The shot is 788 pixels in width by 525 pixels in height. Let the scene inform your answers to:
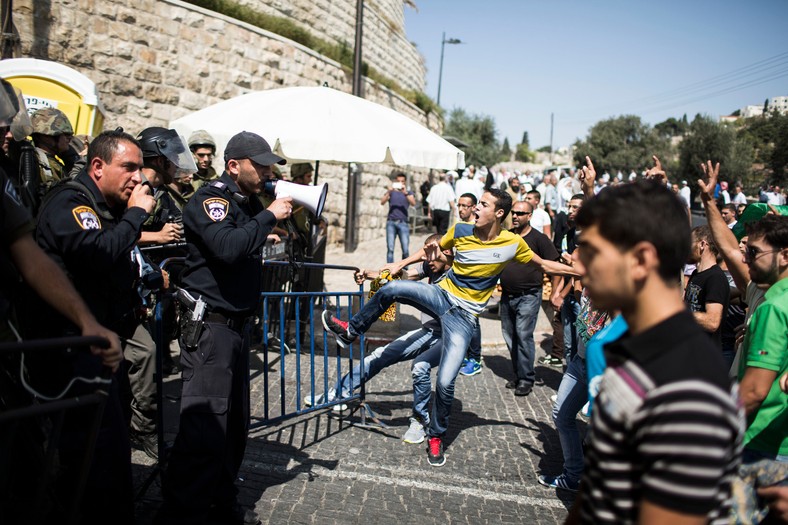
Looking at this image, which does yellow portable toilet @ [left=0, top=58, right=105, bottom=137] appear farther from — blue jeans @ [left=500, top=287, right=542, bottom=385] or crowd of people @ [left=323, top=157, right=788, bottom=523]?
crowd of people @ [left=323, top=157, right=788, bottom=523]

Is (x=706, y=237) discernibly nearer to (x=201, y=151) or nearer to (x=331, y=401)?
(x=331, y=401)

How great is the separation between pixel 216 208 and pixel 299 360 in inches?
93.2

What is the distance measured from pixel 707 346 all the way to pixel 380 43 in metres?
18.7

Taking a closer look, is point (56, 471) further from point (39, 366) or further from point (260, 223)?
point (260, 223)

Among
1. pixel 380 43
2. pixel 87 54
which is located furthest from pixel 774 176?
pixel 87 54

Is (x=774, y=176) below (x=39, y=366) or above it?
above

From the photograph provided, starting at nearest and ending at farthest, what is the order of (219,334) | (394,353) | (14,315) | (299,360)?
(14,315), (219,334), (394,353), (299,360)

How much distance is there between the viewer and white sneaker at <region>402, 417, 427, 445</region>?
4859 mm

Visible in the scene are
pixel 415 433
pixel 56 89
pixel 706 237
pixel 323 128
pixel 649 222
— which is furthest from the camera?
pixel 56 89

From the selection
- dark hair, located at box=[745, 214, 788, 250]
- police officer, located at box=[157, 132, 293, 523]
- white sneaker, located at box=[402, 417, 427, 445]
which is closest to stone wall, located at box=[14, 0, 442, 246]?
police officer, located at box=[157, 132, 293, 523]

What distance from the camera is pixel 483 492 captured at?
13.6ft

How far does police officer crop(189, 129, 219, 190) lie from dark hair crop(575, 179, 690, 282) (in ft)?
18.5

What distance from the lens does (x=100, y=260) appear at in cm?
293

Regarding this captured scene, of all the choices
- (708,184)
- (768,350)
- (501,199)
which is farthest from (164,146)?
(768,350)
